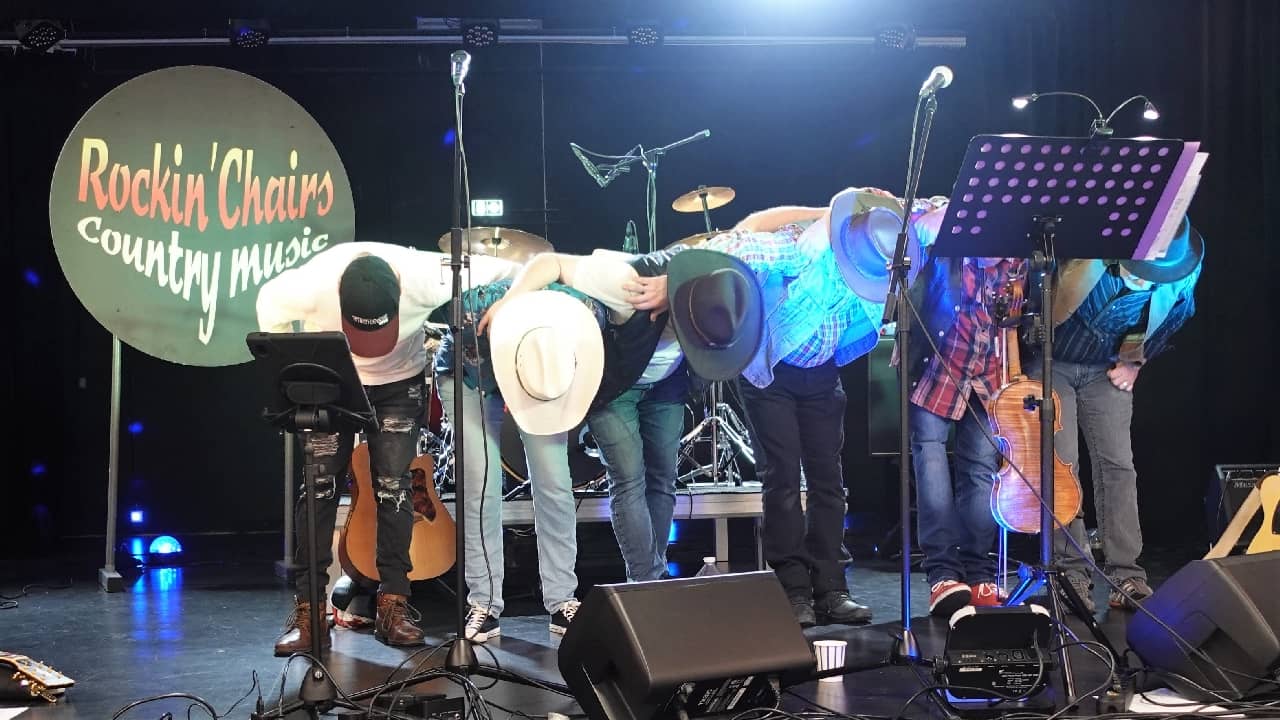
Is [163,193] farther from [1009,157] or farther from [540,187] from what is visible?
[1009,157]

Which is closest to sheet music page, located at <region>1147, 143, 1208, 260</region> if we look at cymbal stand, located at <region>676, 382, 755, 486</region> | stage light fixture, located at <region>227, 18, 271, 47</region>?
cymbal stand, located at <region>676, 382, 755, 486</region>

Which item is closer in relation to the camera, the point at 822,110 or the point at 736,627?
the point at 736,627

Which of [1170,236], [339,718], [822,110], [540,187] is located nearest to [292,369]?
[339,718]

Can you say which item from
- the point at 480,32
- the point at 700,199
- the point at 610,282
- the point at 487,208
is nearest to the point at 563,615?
the point at 610,282

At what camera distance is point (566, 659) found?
10.1 feet

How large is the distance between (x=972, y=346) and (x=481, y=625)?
2091 mm

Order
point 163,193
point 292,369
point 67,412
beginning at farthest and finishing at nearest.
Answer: point 67,412
point 163,193
point 292,369

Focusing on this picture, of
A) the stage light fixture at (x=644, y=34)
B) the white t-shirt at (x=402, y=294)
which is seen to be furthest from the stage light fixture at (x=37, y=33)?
the white t-shirt at (x=402, y=294)

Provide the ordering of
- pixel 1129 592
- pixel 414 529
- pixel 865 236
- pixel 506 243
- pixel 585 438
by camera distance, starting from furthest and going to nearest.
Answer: pixel 506 243, pixel 585 438, pixel 414 529, pixel 1129 592, pixel 865 236

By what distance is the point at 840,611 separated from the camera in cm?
451

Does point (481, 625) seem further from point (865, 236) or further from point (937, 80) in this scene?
point (937, 80)

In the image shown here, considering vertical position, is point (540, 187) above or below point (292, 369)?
above

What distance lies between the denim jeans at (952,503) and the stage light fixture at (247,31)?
430 cm

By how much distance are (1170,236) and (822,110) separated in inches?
159
